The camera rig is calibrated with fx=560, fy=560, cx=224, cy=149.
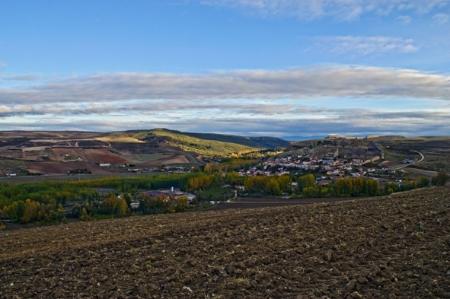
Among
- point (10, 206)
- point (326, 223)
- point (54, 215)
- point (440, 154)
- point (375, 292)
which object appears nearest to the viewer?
point (375, 292)

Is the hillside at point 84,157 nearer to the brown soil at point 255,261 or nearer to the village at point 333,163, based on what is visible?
the village at point 333,163

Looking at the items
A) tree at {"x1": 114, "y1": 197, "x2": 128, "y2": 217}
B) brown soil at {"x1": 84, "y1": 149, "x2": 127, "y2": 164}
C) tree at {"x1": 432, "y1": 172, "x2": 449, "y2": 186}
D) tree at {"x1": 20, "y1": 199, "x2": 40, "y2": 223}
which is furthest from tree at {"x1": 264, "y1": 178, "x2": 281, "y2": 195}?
brown soil at {"x1": 84, "y1": 149, "x2": 127, "y2": 164}

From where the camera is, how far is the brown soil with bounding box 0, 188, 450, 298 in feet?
34.1

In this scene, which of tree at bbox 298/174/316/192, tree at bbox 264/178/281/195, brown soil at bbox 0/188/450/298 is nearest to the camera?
brown soil at bbox 0/188/450/298

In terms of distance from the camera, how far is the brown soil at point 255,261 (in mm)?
10398

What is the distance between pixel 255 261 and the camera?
501 inches

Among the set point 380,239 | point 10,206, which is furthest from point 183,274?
point 10,206

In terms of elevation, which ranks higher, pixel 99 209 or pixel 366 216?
pixel 366 216

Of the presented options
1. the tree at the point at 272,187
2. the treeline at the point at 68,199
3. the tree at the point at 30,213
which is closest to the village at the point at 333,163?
the tree at the point at 272,187

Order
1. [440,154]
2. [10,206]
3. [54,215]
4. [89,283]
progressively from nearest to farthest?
[89,283], [54,215], [10,206], [440,154]

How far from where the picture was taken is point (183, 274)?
11.9m

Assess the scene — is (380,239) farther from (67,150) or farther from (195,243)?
(67,150)

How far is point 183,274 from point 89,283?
1974 mm

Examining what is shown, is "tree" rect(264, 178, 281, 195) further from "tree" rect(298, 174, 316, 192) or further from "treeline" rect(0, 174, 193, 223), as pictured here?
"treeline" rect(0, 174, 193, 223)
